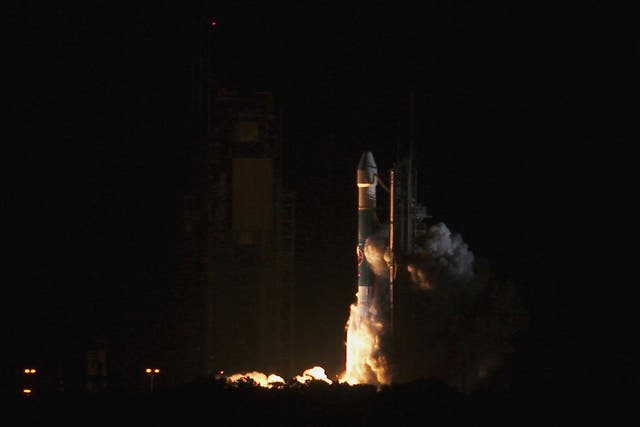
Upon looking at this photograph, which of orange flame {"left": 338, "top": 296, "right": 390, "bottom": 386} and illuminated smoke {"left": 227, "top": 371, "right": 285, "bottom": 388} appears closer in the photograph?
illuminated smoke {"left": 227, "top": 371, "right": 285, "bottom": 388}

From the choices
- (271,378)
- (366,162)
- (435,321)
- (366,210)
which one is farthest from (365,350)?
(366,162)

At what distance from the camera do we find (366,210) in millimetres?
27594

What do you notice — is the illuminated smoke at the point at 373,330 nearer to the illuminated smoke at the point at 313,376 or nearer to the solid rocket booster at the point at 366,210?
the solid rocket booster at the point at 366,210

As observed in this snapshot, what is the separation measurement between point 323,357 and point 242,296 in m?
3.02

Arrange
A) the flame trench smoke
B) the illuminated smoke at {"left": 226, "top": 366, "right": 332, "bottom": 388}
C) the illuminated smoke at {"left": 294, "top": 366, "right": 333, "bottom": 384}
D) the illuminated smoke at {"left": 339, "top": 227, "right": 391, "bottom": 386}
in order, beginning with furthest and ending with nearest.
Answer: the illuminated smoke at {"left": 294, "top": 366, "right": 333, "bottom": 384} → the flame trench smoke → the illuminated smoke at {"left": 339, "top": 227, "right": 391, "bottom": 386} → the illuminated smoke at {"left": 226, "top": 366, "right": 332, "bottom": 388}

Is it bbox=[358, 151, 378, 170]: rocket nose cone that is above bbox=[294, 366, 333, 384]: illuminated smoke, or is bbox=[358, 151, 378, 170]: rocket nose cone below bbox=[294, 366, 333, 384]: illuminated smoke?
above

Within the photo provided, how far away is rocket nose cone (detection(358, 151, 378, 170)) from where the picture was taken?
90.5 feet

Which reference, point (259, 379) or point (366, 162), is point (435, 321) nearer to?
point (366, 162)

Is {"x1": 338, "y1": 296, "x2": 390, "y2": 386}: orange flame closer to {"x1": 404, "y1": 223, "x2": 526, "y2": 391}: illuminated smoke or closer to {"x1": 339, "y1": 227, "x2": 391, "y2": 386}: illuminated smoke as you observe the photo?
{"x1": 339, "y1": 227, "x2": 391, "y2": 386}: illuminated smoke

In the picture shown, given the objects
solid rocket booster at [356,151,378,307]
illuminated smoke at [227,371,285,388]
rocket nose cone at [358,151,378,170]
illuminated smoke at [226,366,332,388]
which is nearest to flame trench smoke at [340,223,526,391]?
solid rocket booster at [356,151,378,307]

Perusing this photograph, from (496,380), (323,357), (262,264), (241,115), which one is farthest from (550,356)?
(241,115)

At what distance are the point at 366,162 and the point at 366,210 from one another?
0.98 metres

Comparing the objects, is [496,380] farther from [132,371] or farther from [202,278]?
[132,371]

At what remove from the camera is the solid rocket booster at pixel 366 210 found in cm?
2758
